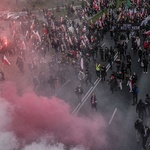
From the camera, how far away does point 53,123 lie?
16.3 m

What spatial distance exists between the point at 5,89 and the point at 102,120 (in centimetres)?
800

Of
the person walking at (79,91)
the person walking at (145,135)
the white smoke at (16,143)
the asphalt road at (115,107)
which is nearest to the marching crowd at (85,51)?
the person walking at (79,91)

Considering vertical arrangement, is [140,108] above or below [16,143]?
above

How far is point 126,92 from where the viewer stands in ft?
66.7

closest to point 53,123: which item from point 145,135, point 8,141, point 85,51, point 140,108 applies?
point 8,141

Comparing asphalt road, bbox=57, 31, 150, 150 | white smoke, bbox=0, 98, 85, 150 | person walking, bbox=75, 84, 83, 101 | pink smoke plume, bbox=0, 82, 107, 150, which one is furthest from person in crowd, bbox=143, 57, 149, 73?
white smoke, bbox=0, 98, 85, 150

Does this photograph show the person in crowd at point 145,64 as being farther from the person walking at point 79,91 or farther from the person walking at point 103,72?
the person walking at point 79,91

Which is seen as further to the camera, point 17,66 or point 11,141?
point 17,66

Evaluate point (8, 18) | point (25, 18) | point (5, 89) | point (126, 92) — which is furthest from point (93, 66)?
point (8, 18)

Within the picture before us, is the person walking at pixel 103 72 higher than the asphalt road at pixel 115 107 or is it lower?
higher

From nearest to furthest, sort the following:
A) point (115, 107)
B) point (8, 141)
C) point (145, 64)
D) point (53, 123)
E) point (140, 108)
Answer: point (8, 141)
point (53, 123)
point (140, 108)
point (115, 107)
point (145, 64)

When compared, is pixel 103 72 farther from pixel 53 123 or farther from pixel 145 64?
pixel 53 123

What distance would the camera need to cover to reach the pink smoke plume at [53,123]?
49.5 feet

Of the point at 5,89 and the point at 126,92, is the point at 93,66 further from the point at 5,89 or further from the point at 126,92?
the point at 5,89
